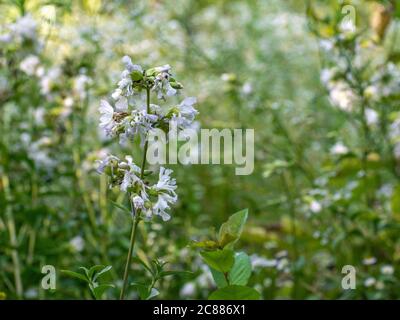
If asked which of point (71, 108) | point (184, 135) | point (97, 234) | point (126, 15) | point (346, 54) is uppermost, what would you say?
point (126, 15)

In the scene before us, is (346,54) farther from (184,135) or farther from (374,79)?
(184,135)

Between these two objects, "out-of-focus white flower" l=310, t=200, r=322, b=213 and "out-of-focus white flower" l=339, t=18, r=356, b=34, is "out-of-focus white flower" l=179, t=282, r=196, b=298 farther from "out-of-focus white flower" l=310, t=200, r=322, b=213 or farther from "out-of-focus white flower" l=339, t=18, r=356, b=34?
"out-of-focus white flower" l=339, t=18, r=356, b=34

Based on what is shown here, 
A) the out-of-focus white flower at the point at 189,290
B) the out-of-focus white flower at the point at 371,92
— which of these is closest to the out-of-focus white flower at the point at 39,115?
the out-of-focus white flower at the point at 189,290

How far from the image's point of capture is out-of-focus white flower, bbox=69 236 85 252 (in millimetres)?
1690

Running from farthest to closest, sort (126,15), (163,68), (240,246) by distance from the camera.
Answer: (126,15), (240,246), (163,68)

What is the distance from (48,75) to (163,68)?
102cm

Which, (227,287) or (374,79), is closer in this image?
(227,287)

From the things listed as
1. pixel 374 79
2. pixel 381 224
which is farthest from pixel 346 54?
pixel 381 224

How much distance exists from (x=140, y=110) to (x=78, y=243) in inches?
36.8

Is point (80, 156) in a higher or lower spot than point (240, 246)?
higher

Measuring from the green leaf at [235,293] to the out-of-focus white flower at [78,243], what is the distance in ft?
2.79

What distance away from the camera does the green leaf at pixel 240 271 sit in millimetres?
943

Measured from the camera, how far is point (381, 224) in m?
1.59

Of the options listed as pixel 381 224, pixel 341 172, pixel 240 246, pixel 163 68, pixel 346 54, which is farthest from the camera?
pixel 240 246
